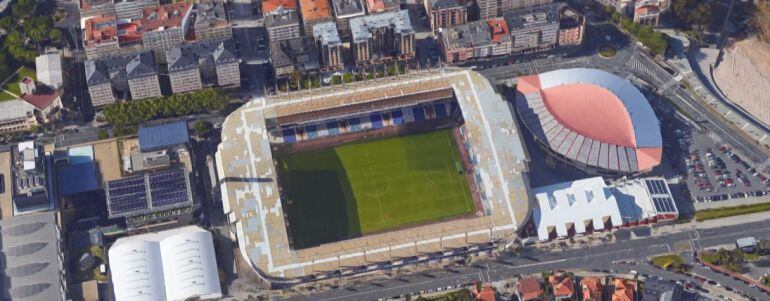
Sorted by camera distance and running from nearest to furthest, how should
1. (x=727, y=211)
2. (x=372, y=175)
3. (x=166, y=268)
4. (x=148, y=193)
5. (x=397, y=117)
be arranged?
(x=166, y=268), (x=148, y=193), (x=727, y=211), (x=372, y=175), (x=397, y=117)

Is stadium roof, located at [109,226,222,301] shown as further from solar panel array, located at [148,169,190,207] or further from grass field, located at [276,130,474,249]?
grass field, located at [276,130,474,249]

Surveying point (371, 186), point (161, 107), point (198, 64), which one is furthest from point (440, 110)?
point (161, 107)

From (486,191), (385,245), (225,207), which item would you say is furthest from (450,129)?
(225,207)

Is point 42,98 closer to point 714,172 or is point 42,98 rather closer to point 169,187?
point 169,187

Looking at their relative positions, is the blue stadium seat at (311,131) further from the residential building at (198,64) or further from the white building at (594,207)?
the white building at (594,207)

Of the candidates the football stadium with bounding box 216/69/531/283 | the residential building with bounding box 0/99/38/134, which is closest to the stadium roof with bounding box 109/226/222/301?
the football stadium with bounding box 216/69/531/283

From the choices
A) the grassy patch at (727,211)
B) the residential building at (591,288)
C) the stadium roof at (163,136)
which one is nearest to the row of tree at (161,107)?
the stadium roof at (163,136)

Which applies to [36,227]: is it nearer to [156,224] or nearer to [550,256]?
[156,224]
